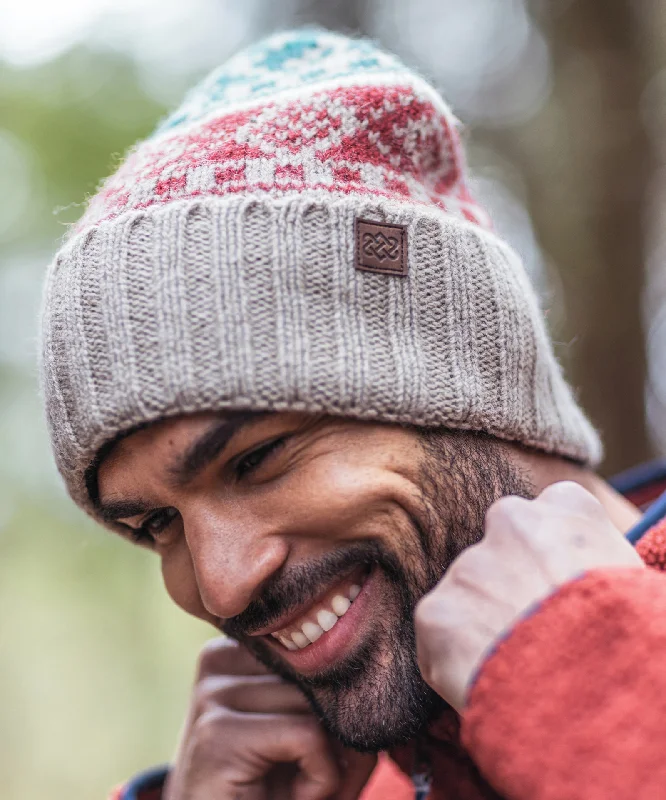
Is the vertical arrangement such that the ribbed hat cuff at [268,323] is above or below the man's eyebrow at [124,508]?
above

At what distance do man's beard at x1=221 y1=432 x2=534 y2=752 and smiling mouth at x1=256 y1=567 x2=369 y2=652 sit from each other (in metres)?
0.04

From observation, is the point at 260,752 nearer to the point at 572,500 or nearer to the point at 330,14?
the point at 572,500

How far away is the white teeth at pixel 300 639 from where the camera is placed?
174 centimetres

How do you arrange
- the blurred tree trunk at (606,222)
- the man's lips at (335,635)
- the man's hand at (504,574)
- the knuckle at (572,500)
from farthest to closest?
the blurred tree trunk at (606,222)
the man's lips at (335,635)
the knuckle at (572,500)
the man's hand at (504,574)

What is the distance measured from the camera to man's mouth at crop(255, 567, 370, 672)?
1.69m

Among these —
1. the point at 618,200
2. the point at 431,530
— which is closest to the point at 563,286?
the point at 618,200

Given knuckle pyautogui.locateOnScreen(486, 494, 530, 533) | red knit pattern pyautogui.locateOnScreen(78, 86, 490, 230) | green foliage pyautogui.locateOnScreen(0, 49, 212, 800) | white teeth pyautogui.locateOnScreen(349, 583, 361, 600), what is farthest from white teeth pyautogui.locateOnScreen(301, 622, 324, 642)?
green foliage pyautogui.locateOnScreen(0, 49, 212, 800)

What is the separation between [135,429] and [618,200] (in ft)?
9.60

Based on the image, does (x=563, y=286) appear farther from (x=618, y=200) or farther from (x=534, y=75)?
(x=534, y=75)

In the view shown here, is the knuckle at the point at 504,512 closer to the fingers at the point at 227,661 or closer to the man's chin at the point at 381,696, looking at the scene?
the man's chin at the point at 381,696

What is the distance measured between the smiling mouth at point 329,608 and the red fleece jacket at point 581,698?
62cm

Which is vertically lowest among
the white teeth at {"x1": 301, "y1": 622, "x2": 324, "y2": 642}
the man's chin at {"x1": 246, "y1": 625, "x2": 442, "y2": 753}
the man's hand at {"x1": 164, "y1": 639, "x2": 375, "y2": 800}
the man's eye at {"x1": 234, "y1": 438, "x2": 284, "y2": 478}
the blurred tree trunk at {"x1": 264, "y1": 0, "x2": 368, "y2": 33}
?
the man's hand at {"x1": 164, "y1": 639, "x2": 375, "y2": 800}

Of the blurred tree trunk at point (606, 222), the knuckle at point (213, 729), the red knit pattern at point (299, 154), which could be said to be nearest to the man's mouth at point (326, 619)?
the knuckle at point (213, 729)

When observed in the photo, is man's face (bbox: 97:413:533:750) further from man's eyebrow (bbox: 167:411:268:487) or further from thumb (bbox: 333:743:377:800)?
thumb (bbox: 333:743:377:800)
